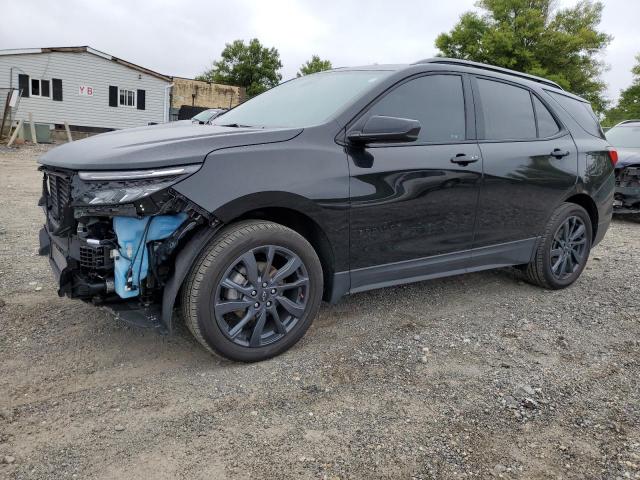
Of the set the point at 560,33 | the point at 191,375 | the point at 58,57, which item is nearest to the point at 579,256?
the point at 191,375

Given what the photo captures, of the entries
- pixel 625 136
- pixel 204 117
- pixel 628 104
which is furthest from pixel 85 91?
pixel 628 104

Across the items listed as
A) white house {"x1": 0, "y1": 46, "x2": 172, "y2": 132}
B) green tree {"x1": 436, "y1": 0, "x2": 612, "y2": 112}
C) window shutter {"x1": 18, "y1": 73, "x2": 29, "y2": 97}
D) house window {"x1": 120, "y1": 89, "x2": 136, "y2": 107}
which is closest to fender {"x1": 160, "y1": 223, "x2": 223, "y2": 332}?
white house {"x1": 0, "y1": 46, "x2": 172, "y2": 132}

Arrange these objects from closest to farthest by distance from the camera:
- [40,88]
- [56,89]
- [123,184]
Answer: [123,184] < [40,88] < [56,89]

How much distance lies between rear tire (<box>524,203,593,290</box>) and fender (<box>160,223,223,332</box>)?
296 centimetres

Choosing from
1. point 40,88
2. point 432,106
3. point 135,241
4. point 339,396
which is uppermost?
point 40,88

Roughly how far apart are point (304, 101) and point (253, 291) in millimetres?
1468

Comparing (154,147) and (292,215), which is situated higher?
(154,147)

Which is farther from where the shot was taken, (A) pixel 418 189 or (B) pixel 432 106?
(B) pixel 432 106

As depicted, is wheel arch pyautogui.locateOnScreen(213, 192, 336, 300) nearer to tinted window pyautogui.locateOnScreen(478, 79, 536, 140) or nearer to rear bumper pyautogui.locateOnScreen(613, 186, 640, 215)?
tinted window pyautogui.locateOnScreen(478, 79, 536, 140)

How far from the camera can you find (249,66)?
54406 mm

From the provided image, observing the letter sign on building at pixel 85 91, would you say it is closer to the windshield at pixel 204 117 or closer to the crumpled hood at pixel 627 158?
the windshield at pixel 204 117

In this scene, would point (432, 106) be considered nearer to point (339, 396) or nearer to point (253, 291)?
point (253, 291)

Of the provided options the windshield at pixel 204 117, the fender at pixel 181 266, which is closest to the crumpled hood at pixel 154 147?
the fender at pixel 181 266

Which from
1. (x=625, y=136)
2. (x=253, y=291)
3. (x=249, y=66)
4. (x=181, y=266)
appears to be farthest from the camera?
(x=249, y=66)
